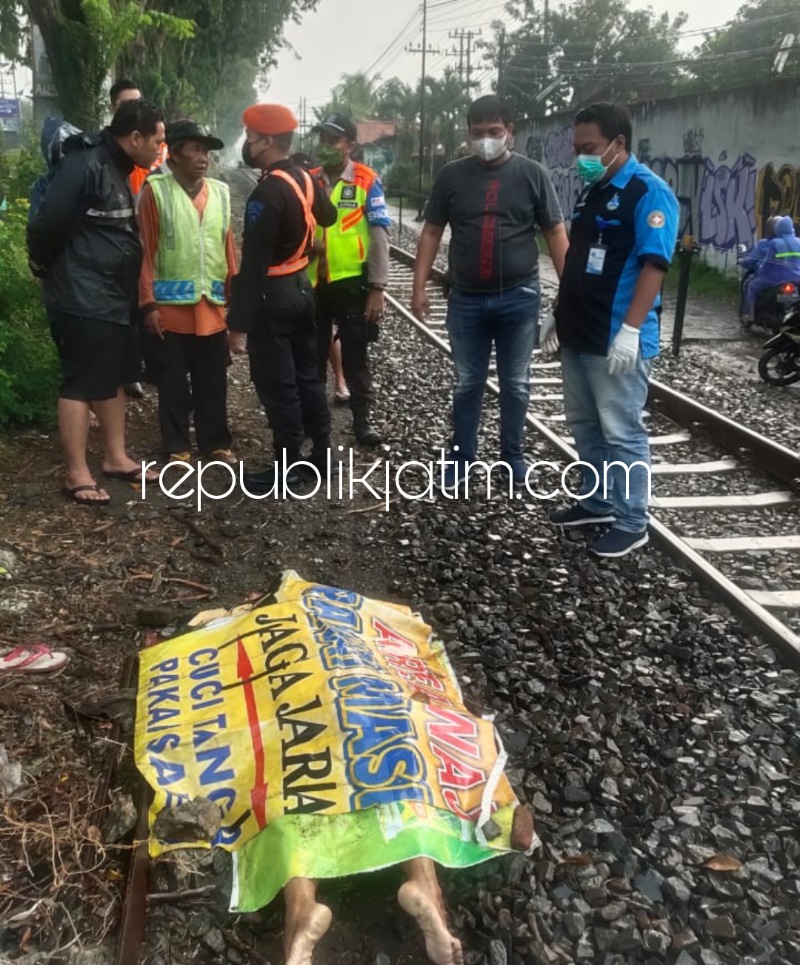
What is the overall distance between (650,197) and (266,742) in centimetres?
286

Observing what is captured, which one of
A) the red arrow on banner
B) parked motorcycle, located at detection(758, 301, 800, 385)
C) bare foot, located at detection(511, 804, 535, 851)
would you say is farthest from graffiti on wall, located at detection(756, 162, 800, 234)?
bare foot, located at detection(511, 804, 535, 851)

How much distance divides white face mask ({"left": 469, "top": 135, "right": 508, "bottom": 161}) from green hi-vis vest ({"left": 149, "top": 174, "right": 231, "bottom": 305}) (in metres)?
1.39

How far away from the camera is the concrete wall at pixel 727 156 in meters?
13.9

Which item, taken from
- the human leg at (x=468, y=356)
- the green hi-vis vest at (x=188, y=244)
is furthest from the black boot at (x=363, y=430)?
the green hi-vis vest at (x=188, y=244)

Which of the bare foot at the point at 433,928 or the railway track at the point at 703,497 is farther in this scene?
the railway track at the point at 703,497

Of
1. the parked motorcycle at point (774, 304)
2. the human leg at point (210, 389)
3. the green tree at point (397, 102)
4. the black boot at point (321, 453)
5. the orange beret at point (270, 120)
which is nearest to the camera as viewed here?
the orange beret at point (270, 120)

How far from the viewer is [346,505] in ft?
16.7

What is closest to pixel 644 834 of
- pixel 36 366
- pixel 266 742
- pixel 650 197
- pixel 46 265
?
pixel 266 742

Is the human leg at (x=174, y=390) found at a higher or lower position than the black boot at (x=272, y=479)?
higher

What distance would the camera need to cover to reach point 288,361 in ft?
16.3

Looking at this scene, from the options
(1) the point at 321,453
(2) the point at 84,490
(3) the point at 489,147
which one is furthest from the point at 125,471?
(3) the point at 489,147

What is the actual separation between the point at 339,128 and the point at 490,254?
150 cm

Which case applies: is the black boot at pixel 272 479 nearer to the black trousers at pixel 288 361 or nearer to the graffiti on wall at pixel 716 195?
the black trousers at pixel 288 361

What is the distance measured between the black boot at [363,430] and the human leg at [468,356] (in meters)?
0.88
